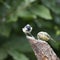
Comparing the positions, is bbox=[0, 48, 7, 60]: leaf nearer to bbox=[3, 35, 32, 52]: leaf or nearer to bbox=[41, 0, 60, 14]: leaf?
bbox=[3, 35, 32, 52]: leaf

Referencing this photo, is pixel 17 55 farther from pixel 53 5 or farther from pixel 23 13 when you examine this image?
pixel 53 5

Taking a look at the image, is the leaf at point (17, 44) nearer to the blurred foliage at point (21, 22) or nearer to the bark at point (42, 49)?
the blurred foliage at point (21, 22)

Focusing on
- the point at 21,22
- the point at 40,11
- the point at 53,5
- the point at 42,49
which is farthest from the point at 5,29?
the point at 42,49

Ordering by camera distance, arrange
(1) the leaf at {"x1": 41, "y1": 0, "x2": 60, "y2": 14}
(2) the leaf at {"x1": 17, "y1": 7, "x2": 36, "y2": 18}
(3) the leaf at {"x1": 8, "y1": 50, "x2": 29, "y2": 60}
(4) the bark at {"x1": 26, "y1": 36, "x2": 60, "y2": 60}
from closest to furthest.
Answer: (4) the bark at {"x1": 26, "y1": 36, "x2": 60, "y2": 60} → (3) the leaf at {"x1": 8, "y1": 50, "x2": 29, "y2": 60} → (2) the leaf at {"x1": 17, "y1": 7, "x2": 36, "y2": 18} → (1) the leaf at {"x1": 41, "y1": 0, "x2": 60, "y2": 14}

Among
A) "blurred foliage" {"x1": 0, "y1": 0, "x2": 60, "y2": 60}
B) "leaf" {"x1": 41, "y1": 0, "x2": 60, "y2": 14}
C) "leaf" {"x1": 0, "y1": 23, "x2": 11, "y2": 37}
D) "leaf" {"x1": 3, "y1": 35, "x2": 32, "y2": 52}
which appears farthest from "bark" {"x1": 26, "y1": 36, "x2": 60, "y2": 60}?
"leaf" {"x1": 41, "y1": 0, "x2": 60, "y2": 14}

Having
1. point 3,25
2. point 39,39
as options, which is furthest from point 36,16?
point 39,39

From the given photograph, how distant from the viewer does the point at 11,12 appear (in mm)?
2779

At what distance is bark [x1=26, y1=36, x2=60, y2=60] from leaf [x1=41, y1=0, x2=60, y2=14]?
2150mm

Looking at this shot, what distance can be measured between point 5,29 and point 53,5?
61 centimetres

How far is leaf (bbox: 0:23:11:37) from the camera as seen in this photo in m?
2.79

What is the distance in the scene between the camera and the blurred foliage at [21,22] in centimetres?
279

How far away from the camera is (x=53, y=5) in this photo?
9.95 ft

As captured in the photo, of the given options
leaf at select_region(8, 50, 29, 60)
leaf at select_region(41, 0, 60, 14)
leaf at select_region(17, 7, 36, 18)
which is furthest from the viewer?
leaf at select_region(41, 0, 60, 14)

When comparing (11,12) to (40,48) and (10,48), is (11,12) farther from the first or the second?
(40,48)
